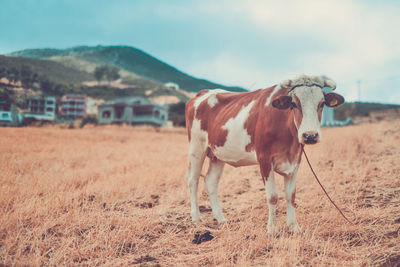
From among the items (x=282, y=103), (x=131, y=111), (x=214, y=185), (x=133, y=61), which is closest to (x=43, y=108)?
(x=131, y=111)

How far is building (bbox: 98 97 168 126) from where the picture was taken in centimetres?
4441

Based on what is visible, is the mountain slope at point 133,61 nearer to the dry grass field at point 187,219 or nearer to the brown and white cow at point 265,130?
the dry grass field at point 187,219

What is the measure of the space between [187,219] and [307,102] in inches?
106

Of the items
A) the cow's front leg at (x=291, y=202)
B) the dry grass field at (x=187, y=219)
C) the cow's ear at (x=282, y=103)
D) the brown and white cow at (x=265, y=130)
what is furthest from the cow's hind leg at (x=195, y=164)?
the cow's ear at (x=282, y=103)

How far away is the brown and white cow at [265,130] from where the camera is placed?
347 centimetres

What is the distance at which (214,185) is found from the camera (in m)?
5.12

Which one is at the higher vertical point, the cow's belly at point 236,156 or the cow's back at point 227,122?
the cow's back at point 227,122

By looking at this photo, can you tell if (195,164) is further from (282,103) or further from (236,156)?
(282,103)

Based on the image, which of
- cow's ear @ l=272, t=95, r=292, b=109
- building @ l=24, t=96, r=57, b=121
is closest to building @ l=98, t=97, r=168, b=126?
building @ l=24, t=96, r=57, b=121

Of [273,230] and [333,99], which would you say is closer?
[333,99]

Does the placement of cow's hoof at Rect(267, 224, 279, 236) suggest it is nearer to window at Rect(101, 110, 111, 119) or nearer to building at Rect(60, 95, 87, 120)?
building at Rect(60, 95, 87, 120)

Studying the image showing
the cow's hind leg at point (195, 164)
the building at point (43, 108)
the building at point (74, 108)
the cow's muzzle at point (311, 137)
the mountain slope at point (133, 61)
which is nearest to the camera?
the cow's muzzle at point (311, 137)

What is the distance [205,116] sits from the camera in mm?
5270

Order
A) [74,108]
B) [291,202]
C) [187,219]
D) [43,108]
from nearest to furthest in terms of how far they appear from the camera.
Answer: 1. [291,202]
2. [187,219]
3. [43,108]
4. [74,108]
